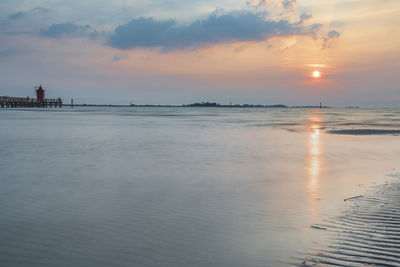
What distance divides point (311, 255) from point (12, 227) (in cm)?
457

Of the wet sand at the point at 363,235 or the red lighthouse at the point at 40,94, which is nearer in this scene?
the wet sand at the point at 363,235

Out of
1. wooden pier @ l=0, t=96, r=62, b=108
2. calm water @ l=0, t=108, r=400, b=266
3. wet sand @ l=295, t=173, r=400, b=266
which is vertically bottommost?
calm water @ l=0, t=108, r=400, b=266

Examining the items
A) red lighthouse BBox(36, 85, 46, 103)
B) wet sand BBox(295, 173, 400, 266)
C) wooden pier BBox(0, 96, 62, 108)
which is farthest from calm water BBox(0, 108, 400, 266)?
red lighthouse BBox(36, 85, 46, 103)

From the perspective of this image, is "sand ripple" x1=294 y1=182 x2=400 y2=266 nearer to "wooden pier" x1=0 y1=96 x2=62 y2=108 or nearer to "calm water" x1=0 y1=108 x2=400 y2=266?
"calm water" x1=0 y1=108 x2=400 y2=266

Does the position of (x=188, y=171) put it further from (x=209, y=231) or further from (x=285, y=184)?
(x=209, y=231)

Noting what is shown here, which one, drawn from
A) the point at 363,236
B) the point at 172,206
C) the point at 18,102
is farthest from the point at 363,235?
the point at 18,102

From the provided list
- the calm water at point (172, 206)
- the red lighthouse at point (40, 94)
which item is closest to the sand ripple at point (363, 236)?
the calm water at point (172, 206)

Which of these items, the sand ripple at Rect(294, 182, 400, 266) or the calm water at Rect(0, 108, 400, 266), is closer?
Result: the sand ripple at Rect(294, 182, 400, 266)

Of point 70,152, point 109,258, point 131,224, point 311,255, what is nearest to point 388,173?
point 311,255

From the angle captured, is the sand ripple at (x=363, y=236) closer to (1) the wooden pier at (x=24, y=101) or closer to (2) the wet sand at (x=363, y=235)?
(2) the wet sand at (x=363, y=235)

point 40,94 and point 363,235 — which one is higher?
point 40,94

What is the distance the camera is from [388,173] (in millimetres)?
10602

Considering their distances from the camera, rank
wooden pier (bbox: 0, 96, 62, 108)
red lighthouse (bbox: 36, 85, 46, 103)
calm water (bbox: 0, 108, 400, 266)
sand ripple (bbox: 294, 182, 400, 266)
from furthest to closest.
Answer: red lighthouse (bbox: 36, 85, 46, 103) → wooden pier (bbox: 0, 96, 62, 108) → calm water (bbox: 0, 108, 400, 266) → sand ripple (bbox: 294, 182, 400, 266)

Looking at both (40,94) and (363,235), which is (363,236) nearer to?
(363,235)
